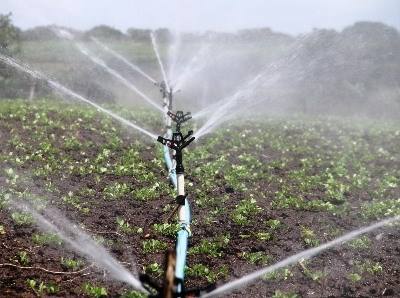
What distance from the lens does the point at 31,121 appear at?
25641 mm

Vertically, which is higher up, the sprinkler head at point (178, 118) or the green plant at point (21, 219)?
the sprinkler head at point (178, 118)

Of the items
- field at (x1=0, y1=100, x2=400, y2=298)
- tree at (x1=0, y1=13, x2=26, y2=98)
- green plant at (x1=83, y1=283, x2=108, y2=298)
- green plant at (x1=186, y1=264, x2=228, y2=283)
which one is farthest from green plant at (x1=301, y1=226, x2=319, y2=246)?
tree at (x1=0, y1=13, x2=26, y2=98)

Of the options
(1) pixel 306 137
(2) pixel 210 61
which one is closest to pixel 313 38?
(2) pixel 210 61

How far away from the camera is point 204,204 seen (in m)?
17.1

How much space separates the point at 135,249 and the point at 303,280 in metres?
4.30

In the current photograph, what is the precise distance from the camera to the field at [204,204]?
462 inches

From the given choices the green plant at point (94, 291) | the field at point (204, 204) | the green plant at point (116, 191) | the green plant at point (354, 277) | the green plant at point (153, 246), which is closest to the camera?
the green plant at point (94, 291)

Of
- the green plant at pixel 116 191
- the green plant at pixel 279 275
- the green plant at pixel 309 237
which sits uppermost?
the green plant at pixel 116 191

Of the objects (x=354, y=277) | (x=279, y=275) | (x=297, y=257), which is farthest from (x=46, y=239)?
(x=354, y=277)

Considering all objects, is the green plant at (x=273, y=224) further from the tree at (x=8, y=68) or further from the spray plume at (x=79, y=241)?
the tree at (x=8, y=68)

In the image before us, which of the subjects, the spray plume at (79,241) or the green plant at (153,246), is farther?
the green plant at (153,246)

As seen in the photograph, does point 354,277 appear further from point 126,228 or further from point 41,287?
point 41,287

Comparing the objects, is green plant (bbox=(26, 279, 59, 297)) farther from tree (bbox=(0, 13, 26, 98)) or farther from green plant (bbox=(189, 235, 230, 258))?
tree (bbox=(0, 13, 26, 98))

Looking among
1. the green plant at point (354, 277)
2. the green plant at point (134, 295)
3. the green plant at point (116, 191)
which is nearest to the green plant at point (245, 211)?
the green plant at point (116, 191)
